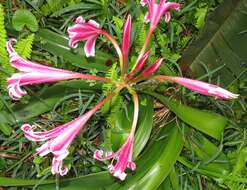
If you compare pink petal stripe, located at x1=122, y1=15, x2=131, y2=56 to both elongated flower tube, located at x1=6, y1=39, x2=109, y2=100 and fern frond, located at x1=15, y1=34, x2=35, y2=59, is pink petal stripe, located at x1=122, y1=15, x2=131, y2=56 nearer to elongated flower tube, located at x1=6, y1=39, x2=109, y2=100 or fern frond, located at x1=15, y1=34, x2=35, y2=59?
elongated flower tube, located at x1=6, y1=39, x2=109, y2=100

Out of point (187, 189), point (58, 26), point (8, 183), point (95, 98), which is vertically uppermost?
point (58, 26)

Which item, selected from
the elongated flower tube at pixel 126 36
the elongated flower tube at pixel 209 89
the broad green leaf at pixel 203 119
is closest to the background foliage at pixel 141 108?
the broad green leaf at pixel 203 119

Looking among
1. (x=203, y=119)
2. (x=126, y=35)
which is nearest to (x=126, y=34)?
(x=126, y=35)

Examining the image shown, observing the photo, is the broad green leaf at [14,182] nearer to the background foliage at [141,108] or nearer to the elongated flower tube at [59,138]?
the background foliage at [141,108]

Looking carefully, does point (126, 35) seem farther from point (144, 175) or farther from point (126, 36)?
point (144, 175)

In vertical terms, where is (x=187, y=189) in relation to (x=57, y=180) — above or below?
below

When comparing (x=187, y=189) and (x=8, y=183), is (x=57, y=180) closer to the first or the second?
(x=8, y=183)

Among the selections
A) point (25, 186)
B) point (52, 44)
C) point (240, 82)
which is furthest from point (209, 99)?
point (25, 186)
